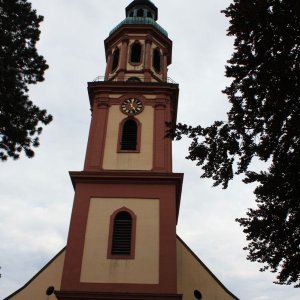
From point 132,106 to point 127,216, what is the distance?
243 inches

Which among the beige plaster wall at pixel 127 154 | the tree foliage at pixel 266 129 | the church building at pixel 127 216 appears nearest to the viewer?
the tree foliage at pixel 266 129

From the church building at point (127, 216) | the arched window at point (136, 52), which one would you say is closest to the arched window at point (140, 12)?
the arched window at point (136, 52)

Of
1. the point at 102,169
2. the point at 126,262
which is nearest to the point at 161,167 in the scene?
the point at 102,169

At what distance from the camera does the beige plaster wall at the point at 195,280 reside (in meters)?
18.1

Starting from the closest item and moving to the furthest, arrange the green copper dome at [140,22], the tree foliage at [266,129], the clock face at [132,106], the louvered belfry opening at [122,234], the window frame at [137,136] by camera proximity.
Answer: the tree foliage at [266,129], the louvered belfry opening at [122,234], the window frame at [137,136], the clock face at [132,106], the green copper dome at [140,22]

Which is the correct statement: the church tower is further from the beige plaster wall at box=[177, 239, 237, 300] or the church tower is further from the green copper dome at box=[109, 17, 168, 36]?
the green copper dome at box=[109, 17, 168, 36]

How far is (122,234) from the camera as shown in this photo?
59.3 feet

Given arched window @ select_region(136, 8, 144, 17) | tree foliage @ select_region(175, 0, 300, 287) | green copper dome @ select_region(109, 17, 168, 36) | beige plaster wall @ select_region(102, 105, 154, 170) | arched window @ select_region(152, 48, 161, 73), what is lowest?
tree foliage @ select_region(175, 0, 300, 287)

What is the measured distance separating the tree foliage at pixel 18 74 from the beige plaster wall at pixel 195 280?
9.64m

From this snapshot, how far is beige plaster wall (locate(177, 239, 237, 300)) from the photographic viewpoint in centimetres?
1808

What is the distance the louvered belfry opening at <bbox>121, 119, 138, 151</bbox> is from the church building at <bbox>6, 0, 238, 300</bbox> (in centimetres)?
5

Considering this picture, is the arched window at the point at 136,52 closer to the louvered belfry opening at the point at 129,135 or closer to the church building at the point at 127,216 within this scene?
the church building at the point at 127,216

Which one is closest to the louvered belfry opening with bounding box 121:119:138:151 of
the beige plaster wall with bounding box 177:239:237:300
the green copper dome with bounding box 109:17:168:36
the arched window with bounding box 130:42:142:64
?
the arched window with bounding box 130:42:142:64

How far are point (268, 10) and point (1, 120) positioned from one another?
20.5ft
